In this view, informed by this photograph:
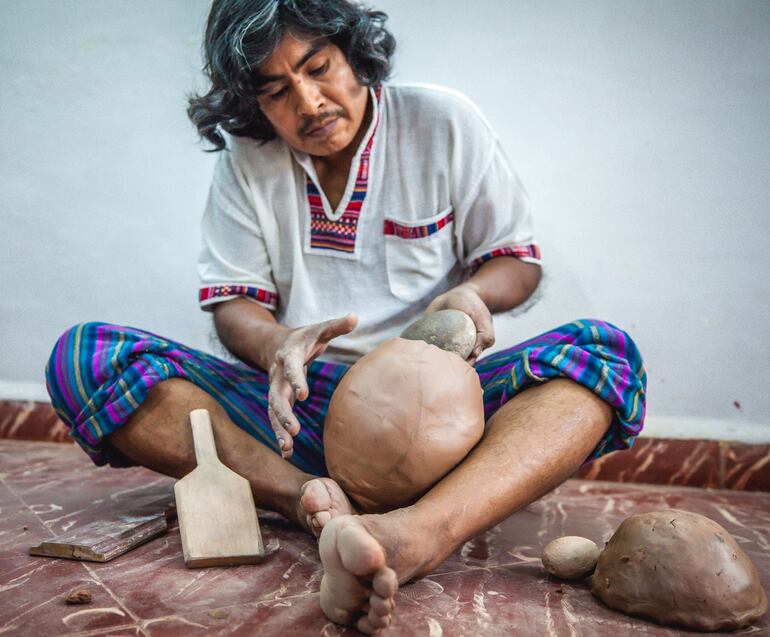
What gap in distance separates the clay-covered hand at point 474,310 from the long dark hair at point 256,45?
2.32 feet

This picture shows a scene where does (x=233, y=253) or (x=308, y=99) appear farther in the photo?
(x=233, y=253)

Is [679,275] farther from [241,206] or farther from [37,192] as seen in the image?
[37,192]

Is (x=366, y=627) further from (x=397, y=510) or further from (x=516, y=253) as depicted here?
(x=516, y=253)

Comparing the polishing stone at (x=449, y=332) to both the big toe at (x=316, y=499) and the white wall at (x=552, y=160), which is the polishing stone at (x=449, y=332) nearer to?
the big toe at (x=316, y=499)

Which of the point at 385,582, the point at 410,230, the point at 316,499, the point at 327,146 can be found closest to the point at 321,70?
the point at 327,146

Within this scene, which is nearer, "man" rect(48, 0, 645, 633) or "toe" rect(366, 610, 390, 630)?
"toe" rect(366, 610, 390, 630)

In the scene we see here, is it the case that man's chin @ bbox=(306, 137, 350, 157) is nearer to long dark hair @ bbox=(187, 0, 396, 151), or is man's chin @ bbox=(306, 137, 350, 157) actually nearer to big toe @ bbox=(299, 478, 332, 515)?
long dark hair @ bbox=(187, 0, 396, 151)

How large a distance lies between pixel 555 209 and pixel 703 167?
533mm

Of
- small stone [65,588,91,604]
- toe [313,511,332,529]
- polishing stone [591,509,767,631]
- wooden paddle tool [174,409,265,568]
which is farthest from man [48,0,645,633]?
small stone [65,588,91,604]

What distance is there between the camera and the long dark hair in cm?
188

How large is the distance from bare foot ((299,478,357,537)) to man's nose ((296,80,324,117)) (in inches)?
37.8

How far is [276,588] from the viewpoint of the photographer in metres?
1.42

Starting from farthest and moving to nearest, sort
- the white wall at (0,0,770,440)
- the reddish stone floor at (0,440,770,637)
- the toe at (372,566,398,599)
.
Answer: the white wall at (0,0,770,440) → the reddish stone floor at (0,440,770,637) → the toe at (372,566,398,599)

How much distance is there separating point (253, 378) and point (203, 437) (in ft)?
1.13
